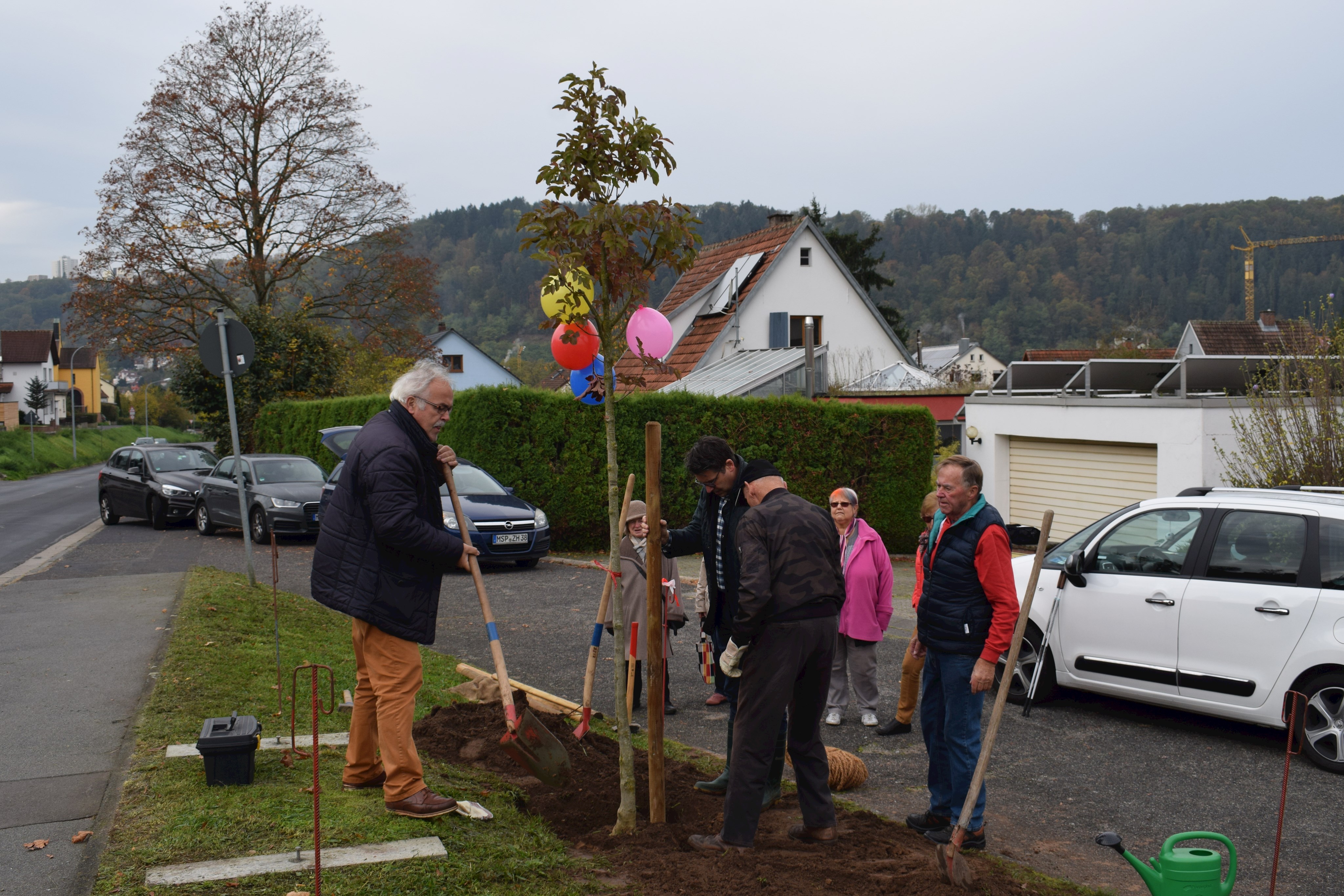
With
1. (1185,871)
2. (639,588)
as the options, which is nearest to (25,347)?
(639,588)

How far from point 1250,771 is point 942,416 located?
80.2 ft

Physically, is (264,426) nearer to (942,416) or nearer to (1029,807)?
(942,416)

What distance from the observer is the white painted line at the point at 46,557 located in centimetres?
1282

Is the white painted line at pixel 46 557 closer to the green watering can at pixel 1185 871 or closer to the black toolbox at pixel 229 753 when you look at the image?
the black toolbox at pixel 229 753

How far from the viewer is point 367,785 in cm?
480

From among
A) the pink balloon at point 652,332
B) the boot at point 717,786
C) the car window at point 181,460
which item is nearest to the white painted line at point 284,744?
the boot at point 717,786

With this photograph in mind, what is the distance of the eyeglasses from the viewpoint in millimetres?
4637

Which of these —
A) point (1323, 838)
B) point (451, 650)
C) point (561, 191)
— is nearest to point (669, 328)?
point (451, 650)

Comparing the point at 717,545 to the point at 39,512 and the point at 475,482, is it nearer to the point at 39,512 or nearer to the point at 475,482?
the point at 475,482

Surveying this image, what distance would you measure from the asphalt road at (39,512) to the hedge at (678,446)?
6.65 meters

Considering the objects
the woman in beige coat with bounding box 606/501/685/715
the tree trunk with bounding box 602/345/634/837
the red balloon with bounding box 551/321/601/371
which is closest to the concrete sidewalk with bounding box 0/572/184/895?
the tree trunk with bounding box 602/345/634/837

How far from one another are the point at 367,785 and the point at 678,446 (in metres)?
14.2

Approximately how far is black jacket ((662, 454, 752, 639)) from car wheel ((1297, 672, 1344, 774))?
386 centimetres

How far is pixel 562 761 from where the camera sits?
203 inches
